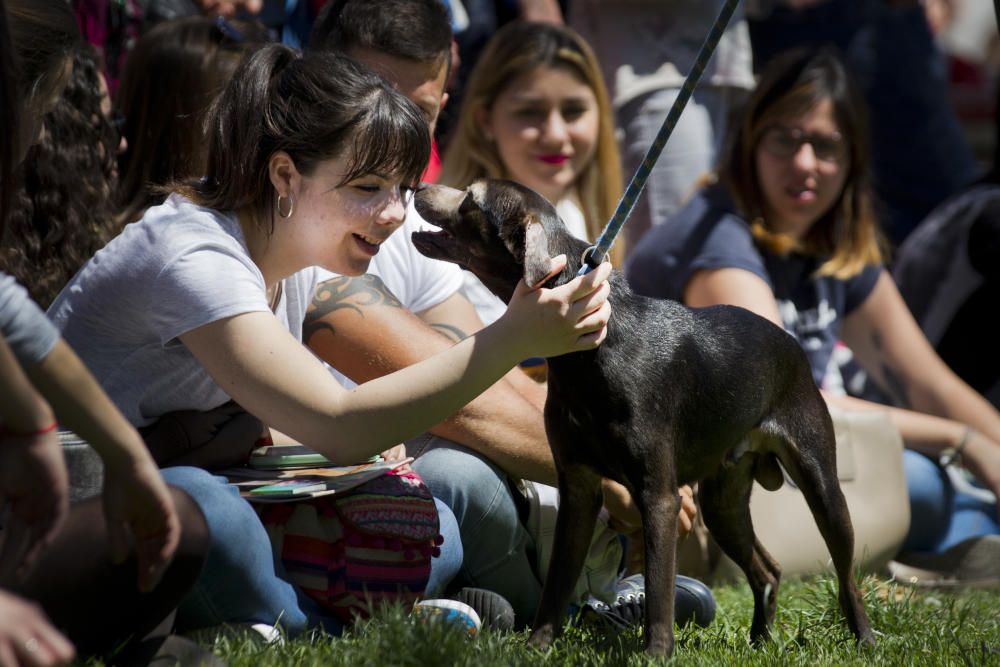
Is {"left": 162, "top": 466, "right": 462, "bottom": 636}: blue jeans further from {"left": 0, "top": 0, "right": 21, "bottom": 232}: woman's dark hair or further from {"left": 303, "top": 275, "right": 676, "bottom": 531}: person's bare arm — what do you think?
{"left": 0, "top": 0, "right": 21, "bottom": 232}: woman's dark hair

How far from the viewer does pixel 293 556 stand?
10.6 ft

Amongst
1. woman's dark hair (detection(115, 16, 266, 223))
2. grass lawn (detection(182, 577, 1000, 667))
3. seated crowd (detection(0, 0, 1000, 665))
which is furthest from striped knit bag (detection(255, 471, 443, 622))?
woman's dark hair (detection(115, 16, 266, 223))

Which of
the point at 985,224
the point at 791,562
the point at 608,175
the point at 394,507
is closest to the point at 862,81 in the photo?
the point at 985,224

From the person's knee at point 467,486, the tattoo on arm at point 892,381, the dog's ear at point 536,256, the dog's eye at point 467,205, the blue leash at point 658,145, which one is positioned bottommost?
the person's knee at point 467,486

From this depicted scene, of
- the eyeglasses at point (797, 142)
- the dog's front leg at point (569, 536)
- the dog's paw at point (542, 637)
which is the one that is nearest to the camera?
the dog's paw at point (542, 637)

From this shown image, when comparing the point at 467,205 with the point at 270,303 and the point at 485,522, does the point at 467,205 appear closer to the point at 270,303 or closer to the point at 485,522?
the point at 270,303

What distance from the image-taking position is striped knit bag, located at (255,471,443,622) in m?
3.20

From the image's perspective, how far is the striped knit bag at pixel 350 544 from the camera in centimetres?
320

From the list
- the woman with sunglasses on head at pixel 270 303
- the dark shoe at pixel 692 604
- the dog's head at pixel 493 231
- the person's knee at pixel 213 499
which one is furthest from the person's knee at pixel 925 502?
the person's knee at pixel 213 499

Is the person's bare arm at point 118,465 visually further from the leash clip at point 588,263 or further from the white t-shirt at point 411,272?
the white t-shirt at point 411,272

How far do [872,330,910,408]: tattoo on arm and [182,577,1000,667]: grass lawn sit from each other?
5.23 feet

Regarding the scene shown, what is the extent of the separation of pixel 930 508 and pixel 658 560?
2708mm

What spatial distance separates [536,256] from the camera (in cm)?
290

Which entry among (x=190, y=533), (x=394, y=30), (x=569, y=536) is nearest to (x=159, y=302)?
(x=190, y=533)
